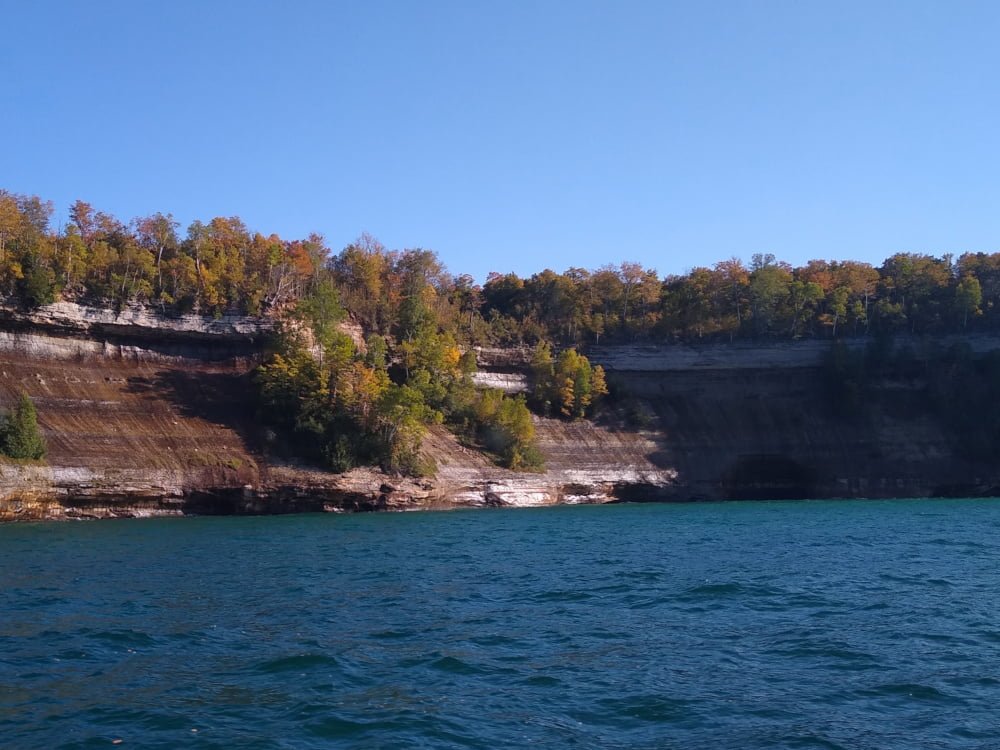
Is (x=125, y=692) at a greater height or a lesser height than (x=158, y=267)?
lesser

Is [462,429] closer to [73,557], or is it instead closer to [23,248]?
[23,248]

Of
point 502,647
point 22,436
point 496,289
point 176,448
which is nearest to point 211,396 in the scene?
point 176,448

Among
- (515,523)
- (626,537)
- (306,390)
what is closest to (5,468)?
(306,390)

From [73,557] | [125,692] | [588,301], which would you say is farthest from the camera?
[588,301]

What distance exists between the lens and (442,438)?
79.3 meters

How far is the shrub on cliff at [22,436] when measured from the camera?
56.8 metres

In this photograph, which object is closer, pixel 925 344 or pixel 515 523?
pixel 515 523

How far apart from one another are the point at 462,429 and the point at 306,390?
15.5 m

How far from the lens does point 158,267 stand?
8338 centimetres

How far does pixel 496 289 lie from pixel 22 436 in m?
67.3

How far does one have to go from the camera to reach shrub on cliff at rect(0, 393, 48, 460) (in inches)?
2235

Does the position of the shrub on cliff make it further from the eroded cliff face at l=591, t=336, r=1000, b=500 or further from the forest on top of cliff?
the eroded cliff face at l=591, t=336, r=1000, b=500

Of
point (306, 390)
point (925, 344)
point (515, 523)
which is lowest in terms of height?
point (515, 523)

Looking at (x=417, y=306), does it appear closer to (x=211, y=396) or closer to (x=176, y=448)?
(x=211, y=396)
